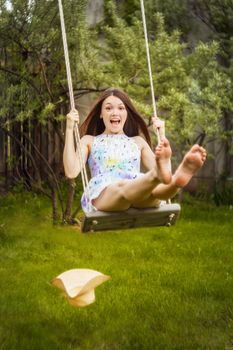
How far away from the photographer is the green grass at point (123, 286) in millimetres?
4156

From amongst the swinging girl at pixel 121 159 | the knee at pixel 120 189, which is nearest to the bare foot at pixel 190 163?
the swinging girl at pixel 121 159

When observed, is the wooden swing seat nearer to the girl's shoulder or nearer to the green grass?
the girl's shoulder

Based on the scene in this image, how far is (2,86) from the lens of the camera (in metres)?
7.46

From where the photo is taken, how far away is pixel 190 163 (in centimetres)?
315

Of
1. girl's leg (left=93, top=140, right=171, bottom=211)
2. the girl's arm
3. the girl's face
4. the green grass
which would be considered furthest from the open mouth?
the green grass

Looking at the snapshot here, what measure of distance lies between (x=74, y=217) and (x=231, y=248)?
1.82m

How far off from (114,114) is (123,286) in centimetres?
172

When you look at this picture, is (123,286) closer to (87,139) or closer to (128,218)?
(87,139)

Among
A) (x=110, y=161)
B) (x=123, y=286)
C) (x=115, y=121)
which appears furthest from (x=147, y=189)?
(x=123, y=286)

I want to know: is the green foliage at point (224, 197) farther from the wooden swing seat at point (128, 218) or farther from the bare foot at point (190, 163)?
the bare foot at point (190, 163)

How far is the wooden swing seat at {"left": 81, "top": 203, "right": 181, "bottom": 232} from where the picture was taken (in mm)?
3504

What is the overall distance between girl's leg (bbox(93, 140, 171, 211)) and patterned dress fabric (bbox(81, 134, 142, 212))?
0.09 meters

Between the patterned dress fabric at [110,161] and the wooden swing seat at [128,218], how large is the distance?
4.4 inches

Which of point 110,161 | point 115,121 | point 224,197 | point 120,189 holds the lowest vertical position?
point 224,197
